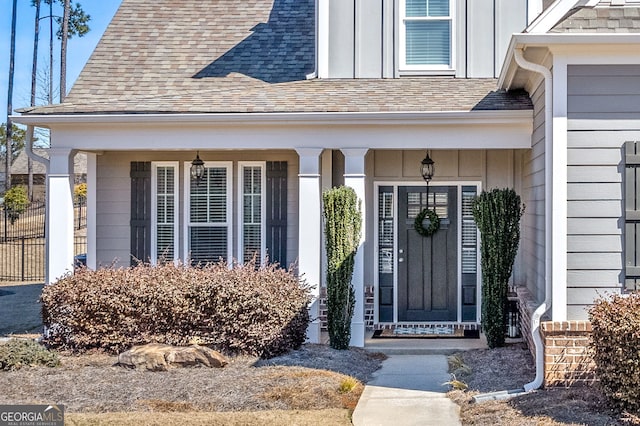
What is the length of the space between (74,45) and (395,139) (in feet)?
97.3

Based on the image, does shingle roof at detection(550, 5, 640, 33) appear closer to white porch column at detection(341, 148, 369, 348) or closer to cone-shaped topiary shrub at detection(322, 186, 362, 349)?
white porch column at detection(341, 148, 369, 348)

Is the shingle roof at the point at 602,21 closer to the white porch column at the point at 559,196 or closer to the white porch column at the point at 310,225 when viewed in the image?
the white porch column at the point at 559,196

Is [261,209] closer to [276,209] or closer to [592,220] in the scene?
[276,209]

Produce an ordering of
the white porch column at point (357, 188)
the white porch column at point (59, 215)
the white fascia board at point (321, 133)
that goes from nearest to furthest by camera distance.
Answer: the white fascia board at point (321, 133), the white porch column at point (357, 188), the white porch column at point (59, 215)

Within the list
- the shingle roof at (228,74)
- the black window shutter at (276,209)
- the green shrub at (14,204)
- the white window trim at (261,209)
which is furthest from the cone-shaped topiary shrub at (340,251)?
the green shrub at (14,204)

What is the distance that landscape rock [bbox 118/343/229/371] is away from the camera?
782cm

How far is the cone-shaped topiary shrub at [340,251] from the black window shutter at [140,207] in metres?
3.13

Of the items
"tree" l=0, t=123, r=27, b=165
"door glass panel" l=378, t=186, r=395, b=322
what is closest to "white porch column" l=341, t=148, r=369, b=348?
"door glass panel" l=378, t=186, r=395, b=322

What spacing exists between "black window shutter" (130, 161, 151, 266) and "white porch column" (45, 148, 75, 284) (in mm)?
1222

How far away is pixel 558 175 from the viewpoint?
22.0ft

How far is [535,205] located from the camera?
8.38 m

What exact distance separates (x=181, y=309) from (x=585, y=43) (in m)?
5.23

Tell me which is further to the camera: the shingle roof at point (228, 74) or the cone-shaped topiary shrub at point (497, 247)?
the shingle roof at point (228, 74)

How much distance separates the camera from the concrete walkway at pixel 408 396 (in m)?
6.18
